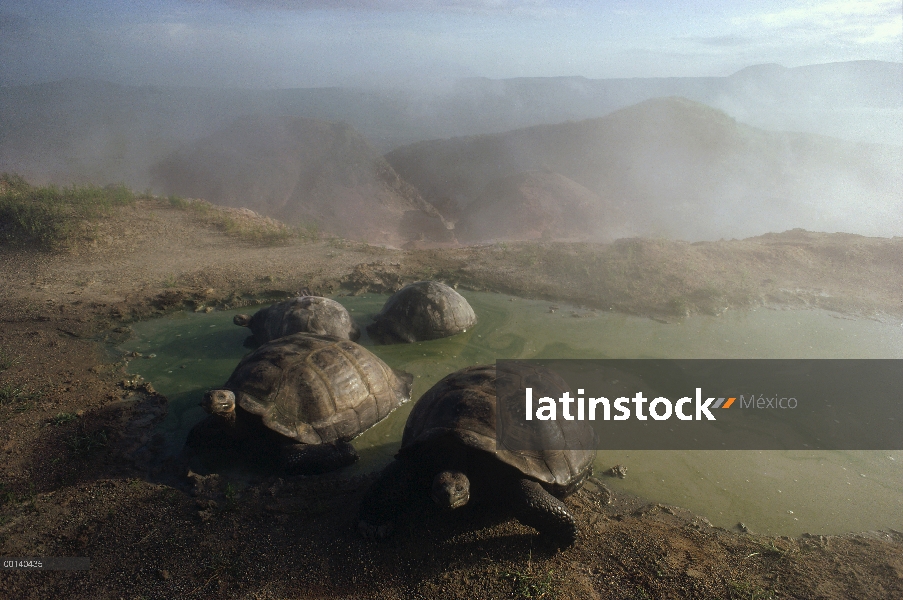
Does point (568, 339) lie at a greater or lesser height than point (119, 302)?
lesser

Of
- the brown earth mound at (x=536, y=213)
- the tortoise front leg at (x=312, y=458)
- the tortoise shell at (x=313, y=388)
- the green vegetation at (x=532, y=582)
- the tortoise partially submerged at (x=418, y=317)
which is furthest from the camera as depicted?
the brown earth mound at (x=536, y=213)

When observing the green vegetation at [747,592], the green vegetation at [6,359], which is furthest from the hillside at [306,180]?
the green vegetation at [747,592]

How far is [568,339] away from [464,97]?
274 feet

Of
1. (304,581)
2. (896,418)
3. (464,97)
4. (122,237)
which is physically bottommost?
(896,418)

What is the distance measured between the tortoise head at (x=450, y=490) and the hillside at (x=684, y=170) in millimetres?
28222

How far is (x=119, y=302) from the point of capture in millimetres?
9094

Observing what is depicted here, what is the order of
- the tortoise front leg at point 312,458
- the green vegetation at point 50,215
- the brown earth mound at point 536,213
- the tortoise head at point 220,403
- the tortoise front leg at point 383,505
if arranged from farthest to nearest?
the brown earth mound at point 536,213 → the green vegetation at point 50,215 → the tortoise front leg at point 312,458 → the tortoise head at point 220,403 → the tortoise front leg at point 383,505

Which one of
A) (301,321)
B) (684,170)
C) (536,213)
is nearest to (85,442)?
(301,321)

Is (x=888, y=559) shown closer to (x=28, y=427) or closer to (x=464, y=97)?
(x=28, y=427)

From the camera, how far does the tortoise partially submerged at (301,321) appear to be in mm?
7340

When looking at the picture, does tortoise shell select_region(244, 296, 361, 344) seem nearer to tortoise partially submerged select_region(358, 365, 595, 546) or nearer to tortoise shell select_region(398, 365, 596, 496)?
tortoise shell select_region(398, 365, 596, 496)

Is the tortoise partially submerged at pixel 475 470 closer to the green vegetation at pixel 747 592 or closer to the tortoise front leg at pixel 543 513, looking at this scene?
the tortoise front leg at pixel 543 513

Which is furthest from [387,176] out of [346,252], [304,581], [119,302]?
[304,581]

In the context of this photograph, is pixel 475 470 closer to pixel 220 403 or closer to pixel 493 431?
pixel 493 431
